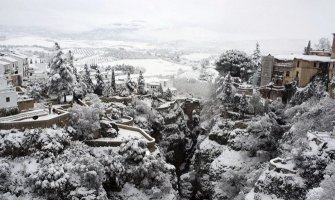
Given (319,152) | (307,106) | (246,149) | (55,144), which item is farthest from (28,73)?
(319,152)

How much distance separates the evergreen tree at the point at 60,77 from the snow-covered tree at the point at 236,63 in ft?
111

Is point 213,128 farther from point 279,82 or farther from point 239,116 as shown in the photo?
point 279,82

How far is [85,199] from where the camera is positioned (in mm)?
34812

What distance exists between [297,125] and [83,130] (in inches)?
983

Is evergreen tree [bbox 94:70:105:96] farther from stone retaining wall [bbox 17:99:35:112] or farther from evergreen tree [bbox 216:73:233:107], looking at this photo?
stone retaining wall [bbox 17:99:35:112]

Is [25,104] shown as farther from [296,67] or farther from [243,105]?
[296,67]

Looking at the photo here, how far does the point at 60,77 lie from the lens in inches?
1991

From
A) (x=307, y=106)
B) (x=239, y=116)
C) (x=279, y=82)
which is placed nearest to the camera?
(x=307, y=106)

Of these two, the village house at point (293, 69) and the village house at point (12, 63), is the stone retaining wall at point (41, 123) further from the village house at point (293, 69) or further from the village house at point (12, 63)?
the village house at point (293, 69)

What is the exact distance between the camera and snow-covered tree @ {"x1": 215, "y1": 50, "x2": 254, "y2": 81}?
73.6 meters

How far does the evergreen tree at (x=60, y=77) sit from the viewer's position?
50312mm

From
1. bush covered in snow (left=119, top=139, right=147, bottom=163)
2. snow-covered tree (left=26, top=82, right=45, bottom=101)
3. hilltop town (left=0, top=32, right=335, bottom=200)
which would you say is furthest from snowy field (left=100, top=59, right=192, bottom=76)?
bush covered in snow (left=119, top=139, right=147, bottom=163)

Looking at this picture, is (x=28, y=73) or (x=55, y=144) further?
(x=28, y=73)

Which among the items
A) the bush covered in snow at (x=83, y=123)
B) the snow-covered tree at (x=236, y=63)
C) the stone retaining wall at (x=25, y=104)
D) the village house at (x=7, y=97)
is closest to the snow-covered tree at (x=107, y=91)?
the snow-covered tree at (x=236, y=63)
